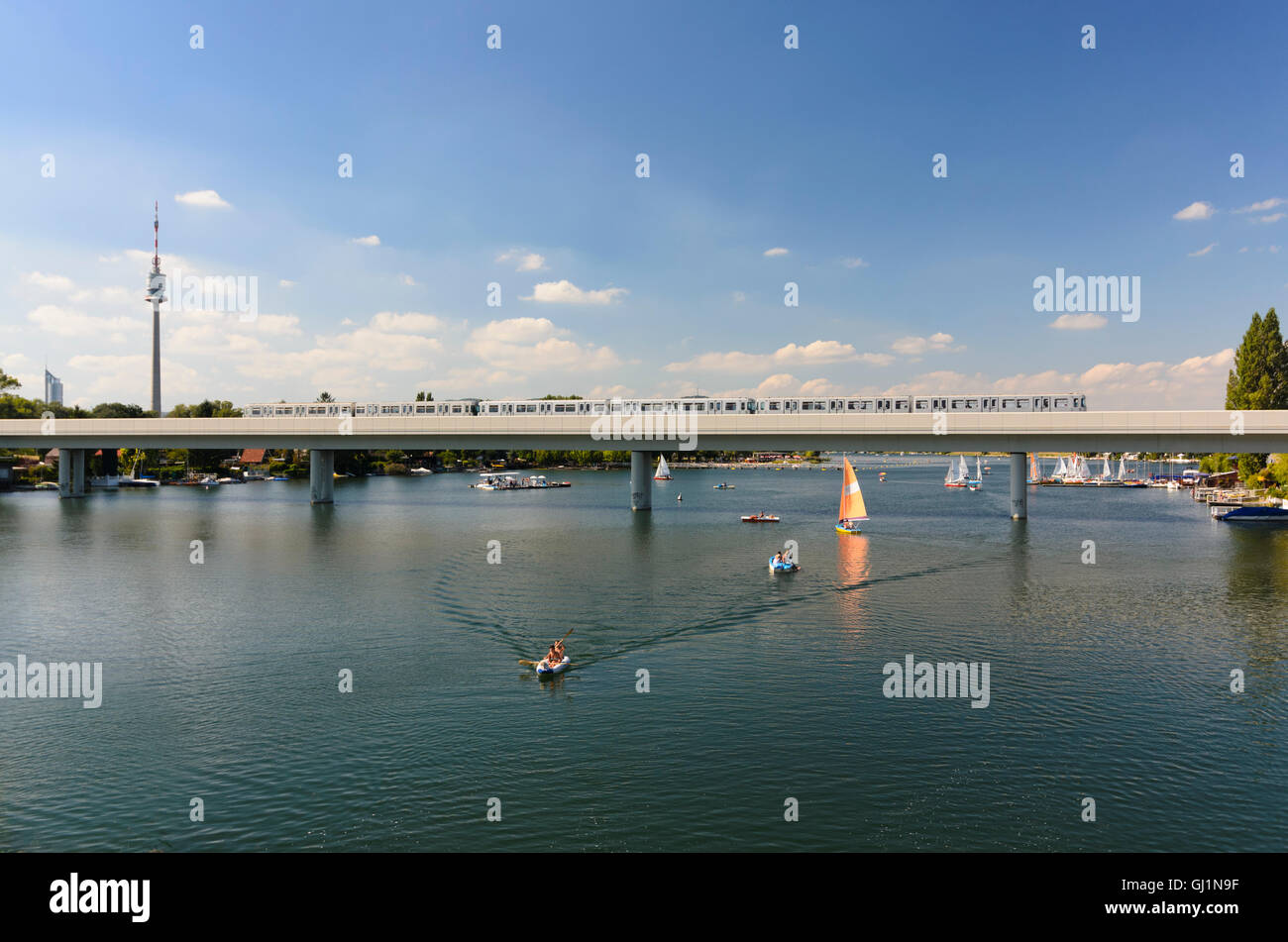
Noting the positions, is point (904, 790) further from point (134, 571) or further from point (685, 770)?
point (134, 571)

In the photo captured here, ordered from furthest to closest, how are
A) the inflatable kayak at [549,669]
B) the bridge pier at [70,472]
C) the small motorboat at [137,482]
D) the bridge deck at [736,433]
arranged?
the small motorboat at [137,482] < the bridge pier at [70,472] < the bridge deck at [736,433] < the inflatable kayak at [549,669]

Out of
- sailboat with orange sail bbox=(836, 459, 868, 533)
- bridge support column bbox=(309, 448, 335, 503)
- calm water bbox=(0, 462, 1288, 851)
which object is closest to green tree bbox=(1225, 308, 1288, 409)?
calm water bbox=(0, 462, 1288, 851)

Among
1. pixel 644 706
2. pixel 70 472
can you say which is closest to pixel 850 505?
pixel 644 706

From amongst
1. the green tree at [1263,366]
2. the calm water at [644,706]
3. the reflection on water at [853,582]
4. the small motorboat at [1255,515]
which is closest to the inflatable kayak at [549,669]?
the calm water at [644,706]

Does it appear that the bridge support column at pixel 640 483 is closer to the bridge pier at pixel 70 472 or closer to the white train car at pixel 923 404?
the white train car at pixel 923 404
